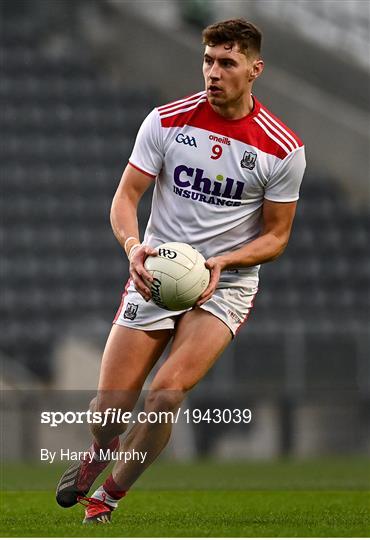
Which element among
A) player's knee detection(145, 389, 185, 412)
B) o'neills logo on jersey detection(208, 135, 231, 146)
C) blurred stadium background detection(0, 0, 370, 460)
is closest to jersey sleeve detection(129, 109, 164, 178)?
o'neills logo on jersey detection(208, 135, 231, 146)

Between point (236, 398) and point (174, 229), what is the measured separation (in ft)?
24.6

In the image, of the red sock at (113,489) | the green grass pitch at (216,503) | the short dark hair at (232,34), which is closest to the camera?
the green grass pitch at (216,503)

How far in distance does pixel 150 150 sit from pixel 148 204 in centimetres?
1189

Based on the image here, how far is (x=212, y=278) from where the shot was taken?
18.7 feet

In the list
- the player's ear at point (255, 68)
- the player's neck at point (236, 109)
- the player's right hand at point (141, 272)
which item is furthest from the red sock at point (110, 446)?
the player's ear at point (255, 68)

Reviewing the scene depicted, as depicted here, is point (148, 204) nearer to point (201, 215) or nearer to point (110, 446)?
point (201, 215)

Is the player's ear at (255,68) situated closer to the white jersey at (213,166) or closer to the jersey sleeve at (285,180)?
the white jersey at (213,166)

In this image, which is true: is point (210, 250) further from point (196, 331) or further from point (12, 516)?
point (12, 516)

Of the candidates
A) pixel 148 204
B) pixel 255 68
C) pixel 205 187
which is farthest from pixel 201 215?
pixel 148 204

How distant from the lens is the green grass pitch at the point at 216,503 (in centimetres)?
552

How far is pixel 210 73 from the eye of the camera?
582 cm

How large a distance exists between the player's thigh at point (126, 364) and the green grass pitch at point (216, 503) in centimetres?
59

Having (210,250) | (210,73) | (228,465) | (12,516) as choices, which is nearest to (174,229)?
(210,250)

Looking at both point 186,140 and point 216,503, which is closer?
point 186,140
